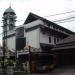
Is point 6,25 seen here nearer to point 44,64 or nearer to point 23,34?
point 23,34

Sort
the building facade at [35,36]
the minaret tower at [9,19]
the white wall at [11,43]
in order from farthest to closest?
the minaret tower at [9,19]
the white wall at [11,43]
the building facade at [35,36]

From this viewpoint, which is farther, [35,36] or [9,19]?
[9,19]

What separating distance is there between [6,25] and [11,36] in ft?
18.9

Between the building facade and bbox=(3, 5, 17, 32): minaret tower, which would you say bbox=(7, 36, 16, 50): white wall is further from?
bbox=(3, 5, 17, 32): minaret tower

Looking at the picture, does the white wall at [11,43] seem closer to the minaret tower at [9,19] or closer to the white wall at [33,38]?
the white wall at [33,38]

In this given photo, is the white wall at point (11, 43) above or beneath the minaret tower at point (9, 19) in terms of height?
beneath

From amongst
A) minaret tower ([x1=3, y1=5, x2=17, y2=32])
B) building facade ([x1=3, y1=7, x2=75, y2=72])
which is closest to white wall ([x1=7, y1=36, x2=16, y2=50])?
building facade ([x1=3, y1=7, x2=75, y2=72])

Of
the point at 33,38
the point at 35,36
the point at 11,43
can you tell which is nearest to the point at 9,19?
the point at 11,43

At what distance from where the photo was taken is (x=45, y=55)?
3206cm

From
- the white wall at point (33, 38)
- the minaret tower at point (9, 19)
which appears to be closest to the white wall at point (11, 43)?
the white wall at point (33, 38)

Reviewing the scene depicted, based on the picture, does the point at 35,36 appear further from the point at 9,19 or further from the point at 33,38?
the point at 9,19

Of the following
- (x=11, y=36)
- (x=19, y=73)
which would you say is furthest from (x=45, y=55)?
(x=11, y=36)

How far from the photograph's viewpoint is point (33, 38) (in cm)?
4003

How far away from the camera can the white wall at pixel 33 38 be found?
39062 millimetres
